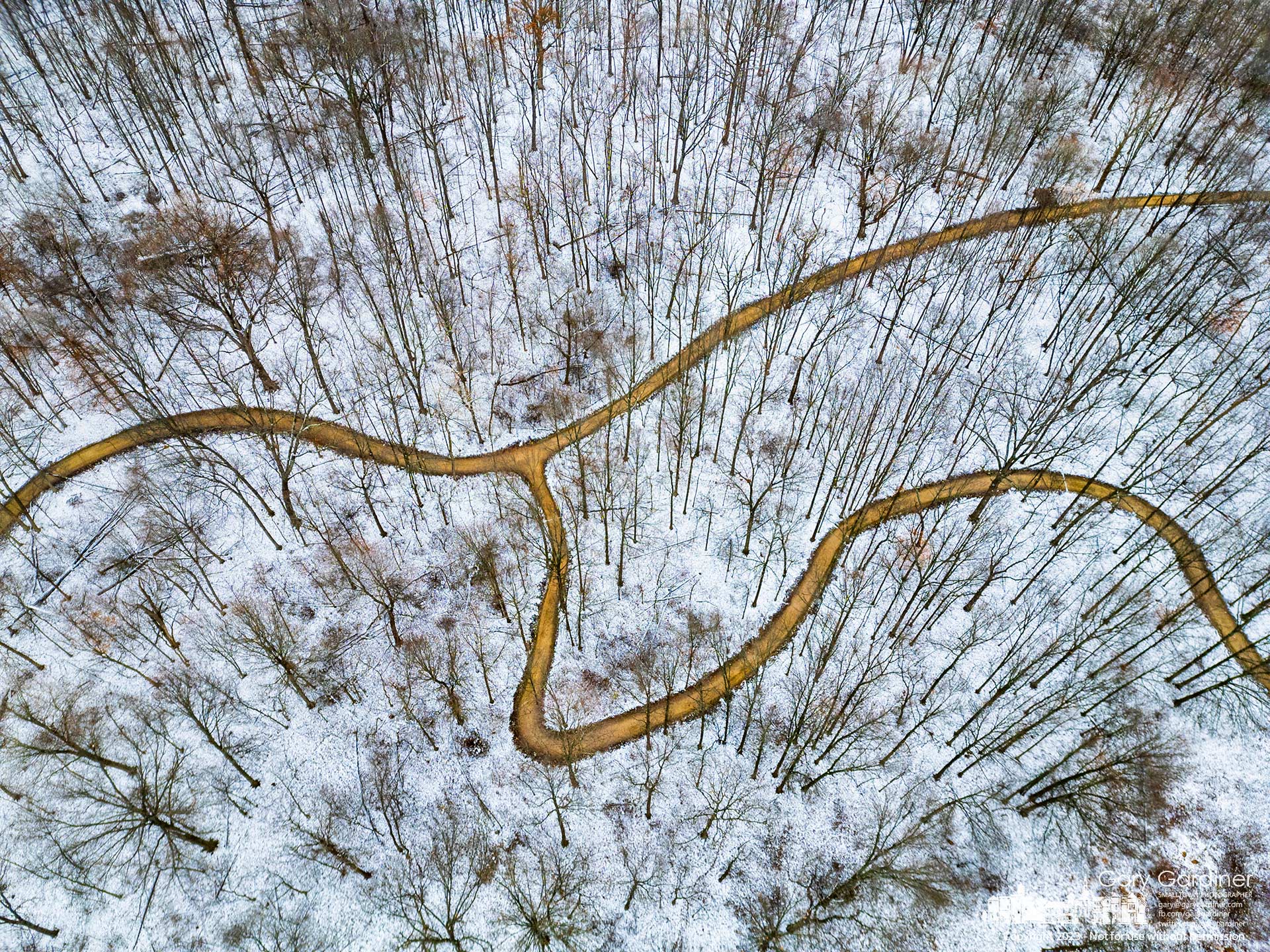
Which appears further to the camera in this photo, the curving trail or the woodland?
the curving trail

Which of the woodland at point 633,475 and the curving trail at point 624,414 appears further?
the curving trail at point 624,414

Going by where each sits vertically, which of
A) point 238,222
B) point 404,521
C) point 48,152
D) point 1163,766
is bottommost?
point 1163,766

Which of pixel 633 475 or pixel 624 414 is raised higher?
pixel 624 414

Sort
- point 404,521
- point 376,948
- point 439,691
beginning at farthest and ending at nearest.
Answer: point 404,521, point 439,691, point 376,948

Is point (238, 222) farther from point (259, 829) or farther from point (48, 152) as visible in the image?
point (259, 829)

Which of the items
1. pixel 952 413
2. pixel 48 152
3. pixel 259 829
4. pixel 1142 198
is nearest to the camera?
pixel 259 829

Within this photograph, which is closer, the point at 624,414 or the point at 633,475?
the point at 633,475

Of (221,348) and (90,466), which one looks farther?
(221,348)

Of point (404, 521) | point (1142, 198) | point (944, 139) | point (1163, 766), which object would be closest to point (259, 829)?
point (404, 521)
